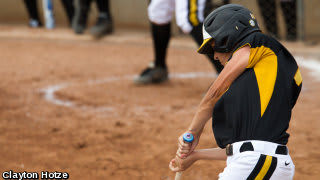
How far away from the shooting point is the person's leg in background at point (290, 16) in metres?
7.34

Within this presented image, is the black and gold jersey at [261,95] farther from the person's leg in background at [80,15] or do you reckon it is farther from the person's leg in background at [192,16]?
the person's leg in background at [80,15]

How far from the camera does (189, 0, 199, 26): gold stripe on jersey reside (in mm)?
4109

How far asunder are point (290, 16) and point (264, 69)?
229 inches

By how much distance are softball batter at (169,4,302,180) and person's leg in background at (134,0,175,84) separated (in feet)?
8.87

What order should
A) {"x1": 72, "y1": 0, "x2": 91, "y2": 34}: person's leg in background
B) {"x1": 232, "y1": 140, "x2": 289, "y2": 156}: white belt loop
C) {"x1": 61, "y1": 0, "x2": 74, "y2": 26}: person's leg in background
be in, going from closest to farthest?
{"x1": 232, "y1": 140, "x2": 289, "y2": 156}: white belt loop
{"x1": 72, "y1": 0, "x2": 91, "y2": 34}: person's leg in background
{"x1": 61, "y1": 0, "x2": 74, "y2": 26}: person's leg in background

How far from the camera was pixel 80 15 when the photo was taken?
8383 millimetres

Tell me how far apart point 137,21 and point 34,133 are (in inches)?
237

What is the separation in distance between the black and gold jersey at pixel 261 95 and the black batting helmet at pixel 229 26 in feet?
0.11

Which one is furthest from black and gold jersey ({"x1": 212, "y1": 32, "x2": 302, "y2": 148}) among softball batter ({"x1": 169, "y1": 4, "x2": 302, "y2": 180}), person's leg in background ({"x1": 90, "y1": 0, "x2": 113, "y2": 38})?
person's leg in background ({"x1": 90, "y1": 0, "x2": 113, "y2": 38})

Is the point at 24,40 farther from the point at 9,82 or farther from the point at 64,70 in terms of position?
the point at 9,82

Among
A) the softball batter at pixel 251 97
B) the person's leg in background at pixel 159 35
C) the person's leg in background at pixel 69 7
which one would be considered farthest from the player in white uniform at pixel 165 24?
the person's leg in background at pixel 69 7

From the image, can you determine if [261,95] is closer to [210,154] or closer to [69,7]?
[210,154]

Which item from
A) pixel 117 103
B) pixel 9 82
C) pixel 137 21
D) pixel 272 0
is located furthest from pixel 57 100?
pixel 137 21

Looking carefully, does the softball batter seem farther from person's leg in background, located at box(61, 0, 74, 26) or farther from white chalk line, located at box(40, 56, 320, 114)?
person's leg in background, located at box(61, 0, 74, 26)
